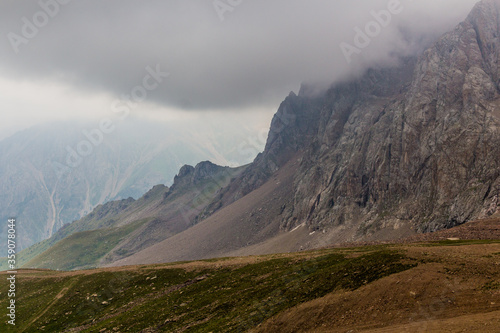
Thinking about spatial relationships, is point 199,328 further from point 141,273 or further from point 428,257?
point 141,273

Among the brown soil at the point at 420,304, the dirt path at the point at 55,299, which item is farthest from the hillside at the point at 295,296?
the dirt path at the point at 55,299

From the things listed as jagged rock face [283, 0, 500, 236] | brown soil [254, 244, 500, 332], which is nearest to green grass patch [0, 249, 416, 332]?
brown soil [254, 244, 500, 332]

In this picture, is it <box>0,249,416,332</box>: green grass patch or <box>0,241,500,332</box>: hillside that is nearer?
<box>0,241,500,332</box>: hillside

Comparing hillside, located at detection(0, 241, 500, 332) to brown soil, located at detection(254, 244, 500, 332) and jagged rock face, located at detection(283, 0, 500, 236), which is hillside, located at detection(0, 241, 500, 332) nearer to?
brown soil, located at detection(254, 244, 500, 332)

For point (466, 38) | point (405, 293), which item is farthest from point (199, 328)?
point (466, 38)

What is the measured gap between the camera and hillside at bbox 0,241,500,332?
3266 cm

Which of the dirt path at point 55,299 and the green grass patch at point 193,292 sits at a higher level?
the dirt path at point 55,299

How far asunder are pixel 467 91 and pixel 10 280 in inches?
8014

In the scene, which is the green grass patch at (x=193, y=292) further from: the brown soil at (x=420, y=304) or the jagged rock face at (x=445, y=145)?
the jagged rock face at (x=445, y=145)

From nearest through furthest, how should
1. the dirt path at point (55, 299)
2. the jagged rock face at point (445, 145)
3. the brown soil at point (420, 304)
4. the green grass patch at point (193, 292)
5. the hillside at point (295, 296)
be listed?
1. the brown soil at point (420, 304)
2. the hillside at point (295, 296)
3. the green grass patch at point (193, 292)
4. the dirt path at point (55, 299)
5. the jagged rock face at point (445, 145)

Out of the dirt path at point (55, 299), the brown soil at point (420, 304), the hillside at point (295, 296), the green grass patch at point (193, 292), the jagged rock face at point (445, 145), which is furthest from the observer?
the jagged rock face at point (445, 145)

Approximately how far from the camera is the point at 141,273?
75000 millimetres

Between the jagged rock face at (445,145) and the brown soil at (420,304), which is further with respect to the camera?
the jagged rock face at (445,145)

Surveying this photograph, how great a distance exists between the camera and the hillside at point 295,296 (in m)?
32.7
